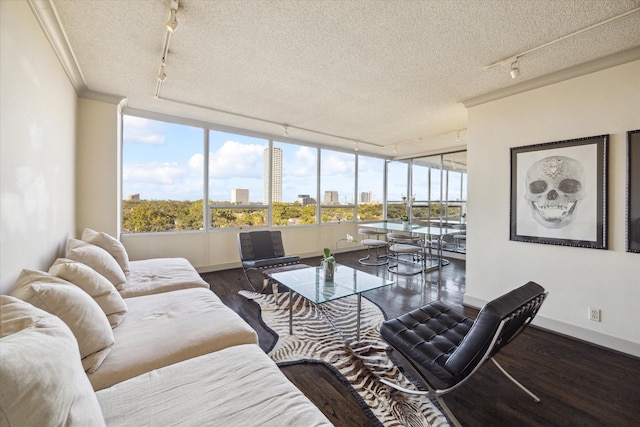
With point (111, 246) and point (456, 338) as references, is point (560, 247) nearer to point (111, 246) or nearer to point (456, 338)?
point (456, 338)

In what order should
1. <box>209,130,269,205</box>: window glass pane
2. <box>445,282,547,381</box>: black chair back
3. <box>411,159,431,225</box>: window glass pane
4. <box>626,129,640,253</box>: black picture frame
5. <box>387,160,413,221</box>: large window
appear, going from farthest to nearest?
<box>387,160,413,221</box>: large window, <box>411,159,431,225</box>: window glass pane, <box>209,130,269,205</box>: window glass pane, <box>626,129,640,253</box>: black picture frame, <box>445,282,547,381</box>: black chair back

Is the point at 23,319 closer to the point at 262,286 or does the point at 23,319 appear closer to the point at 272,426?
the point at 272,426

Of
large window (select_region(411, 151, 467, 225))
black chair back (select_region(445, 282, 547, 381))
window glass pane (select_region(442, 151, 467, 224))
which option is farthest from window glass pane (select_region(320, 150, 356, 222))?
black chair back (select_region(445, 282, 547, 381))

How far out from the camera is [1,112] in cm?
149

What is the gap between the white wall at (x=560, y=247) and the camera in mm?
2357

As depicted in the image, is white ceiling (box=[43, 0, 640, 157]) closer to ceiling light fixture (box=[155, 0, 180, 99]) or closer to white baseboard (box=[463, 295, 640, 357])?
ceiling light fixture (box=[155, 0, 180, 99])

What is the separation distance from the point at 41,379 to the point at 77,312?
738 millimetres

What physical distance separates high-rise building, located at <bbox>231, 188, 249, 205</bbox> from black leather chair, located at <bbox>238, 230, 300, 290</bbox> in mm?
1020

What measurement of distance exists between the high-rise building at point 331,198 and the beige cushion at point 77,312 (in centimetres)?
536

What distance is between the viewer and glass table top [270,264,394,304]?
2470 millimetres

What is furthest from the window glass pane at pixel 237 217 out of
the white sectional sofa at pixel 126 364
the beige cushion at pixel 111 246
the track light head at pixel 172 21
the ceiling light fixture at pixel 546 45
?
the ceiling light fixture at pixel 546 45

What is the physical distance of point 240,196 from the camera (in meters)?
5.21

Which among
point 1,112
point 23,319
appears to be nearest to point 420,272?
point 23,319

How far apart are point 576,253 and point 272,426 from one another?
314 cm
